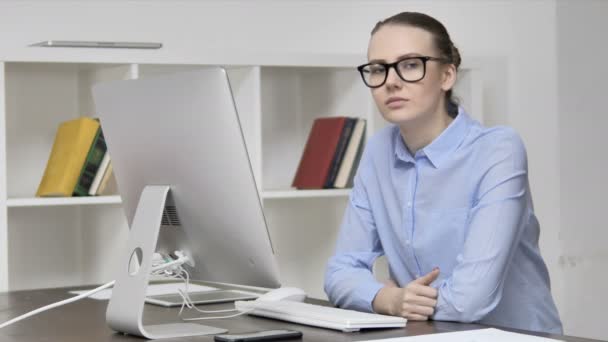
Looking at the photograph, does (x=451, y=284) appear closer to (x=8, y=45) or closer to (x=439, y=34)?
(x=439, y=34)

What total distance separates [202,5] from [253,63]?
1.43ft

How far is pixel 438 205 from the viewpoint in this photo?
2205 millimetres

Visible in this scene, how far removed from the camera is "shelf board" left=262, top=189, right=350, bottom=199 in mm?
3389

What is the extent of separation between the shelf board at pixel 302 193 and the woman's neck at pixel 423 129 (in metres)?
1.16

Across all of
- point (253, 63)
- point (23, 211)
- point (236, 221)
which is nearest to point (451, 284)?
point (236, 221)

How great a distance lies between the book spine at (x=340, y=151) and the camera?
3496mm

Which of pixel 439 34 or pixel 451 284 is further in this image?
pixel 439 34

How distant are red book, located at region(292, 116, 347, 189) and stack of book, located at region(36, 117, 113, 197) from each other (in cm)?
72

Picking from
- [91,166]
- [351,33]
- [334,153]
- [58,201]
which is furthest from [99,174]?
[351,33]

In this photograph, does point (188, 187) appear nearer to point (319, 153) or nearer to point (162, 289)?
point (162, 289)

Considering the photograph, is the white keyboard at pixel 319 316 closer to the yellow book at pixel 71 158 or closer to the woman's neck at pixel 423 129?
the woman's neck at pixel 423 129

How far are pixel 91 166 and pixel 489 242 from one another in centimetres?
163

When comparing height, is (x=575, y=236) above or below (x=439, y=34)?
below

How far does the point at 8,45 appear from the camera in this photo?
3.34 m
